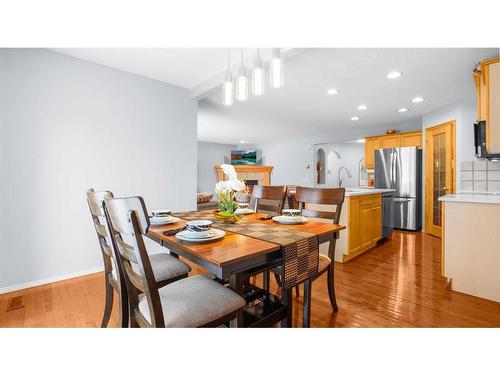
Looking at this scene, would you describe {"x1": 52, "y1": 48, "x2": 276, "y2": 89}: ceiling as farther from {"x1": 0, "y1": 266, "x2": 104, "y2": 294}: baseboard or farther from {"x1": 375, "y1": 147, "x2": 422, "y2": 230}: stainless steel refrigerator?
{"x1": 375, "y1": 147, "x2": 422, "y2": 230}: stainless steel refrigerator

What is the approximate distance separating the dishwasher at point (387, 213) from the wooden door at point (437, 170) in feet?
2.82

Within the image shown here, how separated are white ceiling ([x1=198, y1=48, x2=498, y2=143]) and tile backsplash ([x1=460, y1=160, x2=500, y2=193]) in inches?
41.1

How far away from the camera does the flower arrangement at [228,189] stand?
1559 mm

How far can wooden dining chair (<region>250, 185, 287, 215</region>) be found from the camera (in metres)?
2.13

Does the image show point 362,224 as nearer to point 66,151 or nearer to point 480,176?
point 480,176

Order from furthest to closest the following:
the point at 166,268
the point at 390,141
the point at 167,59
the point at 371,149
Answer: the point at 371,149 → the point at 390,141 → the point at 167,59 → the point at 166,268

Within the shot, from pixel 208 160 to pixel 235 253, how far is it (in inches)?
306

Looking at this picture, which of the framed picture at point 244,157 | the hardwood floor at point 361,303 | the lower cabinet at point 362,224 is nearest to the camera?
the hardwood floor at point 361,303

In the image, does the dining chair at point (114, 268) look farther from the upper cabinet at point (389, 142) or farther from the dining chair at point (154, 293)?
the upper cabinet at point (389, 142)

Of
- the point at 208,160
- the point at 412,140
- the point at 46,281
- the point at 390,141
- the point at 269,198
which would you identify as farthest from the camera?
the point at 208,160

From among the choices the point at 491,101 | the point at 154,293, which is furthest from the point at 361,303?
the point at 491,101

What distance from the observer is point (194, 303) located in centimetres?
105

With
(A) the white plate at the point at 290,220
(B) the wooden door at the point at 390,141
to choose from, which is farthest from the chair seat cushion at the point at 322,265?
(B) the wooden door at the point at 390,141
